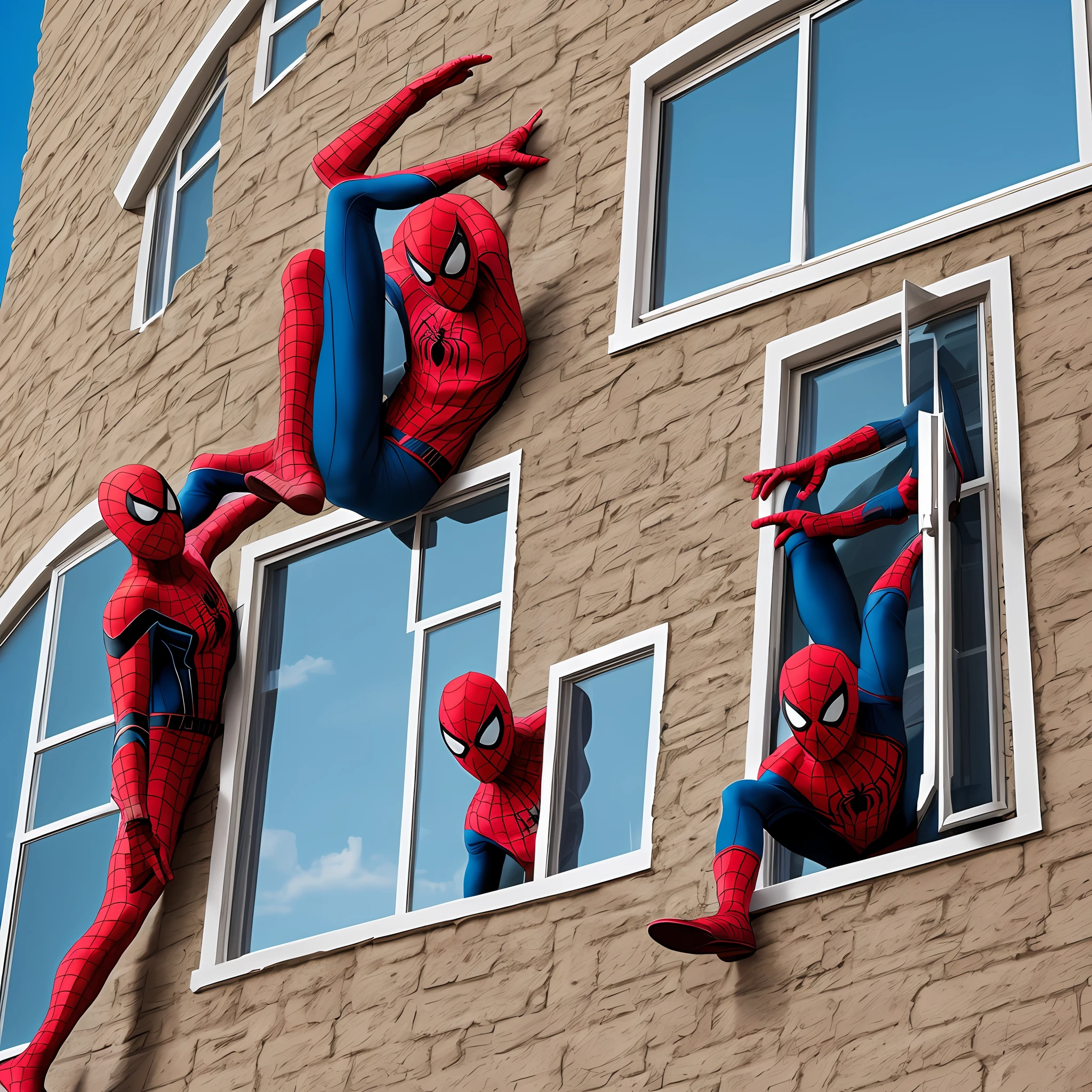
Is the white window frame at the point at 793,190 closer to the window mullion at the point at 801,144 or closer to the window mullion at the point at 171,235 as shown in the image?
the window mullion at the point at 801,144

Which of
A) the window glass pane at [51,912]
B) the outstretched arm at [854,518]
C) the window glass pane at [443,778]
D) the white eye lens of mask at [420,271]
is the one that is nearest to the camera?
the outstretched arm at [854,518]

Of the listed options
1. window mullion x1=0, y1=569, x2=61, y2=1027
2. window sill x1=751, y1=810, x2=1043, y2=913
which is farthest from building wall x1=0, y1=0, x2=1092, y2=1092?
window mullion x1=0, y1=569, x2=61, y2=1027

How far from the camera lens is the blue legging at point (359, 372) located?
30.1 ft

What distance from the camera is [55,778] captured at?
10953 mm

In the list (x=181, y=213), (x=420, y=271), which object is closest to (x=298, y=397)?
(x=420, y=271)

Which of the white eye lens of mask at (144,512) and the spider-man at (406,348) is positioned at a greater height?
the spider-man at (406,348)

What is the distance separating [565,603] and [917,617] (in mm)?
1736

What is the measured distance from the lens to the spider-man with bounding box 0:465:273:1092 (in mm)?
9445

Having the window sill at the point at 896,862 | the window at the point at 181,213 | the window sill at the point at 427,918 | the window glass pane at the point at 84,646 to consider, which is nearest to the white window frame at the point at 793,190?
the window sill at the point at 427,918

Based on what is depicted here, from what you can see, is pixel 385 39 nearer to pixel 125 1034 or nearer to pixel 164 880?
pixel 164 880

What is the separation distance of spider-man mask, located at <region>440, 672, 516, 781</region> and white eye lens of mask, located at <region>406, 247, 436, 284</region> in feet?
6.45

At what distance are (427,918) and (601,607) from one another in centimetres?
153

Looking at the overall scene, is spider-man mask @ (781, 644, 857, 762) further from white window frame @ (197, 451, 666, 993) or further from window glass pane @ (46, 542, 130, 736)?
window glass pane @ (46, 542, 130, 736)

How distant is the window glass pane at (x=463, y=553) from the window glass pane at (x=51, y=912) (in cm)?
223
